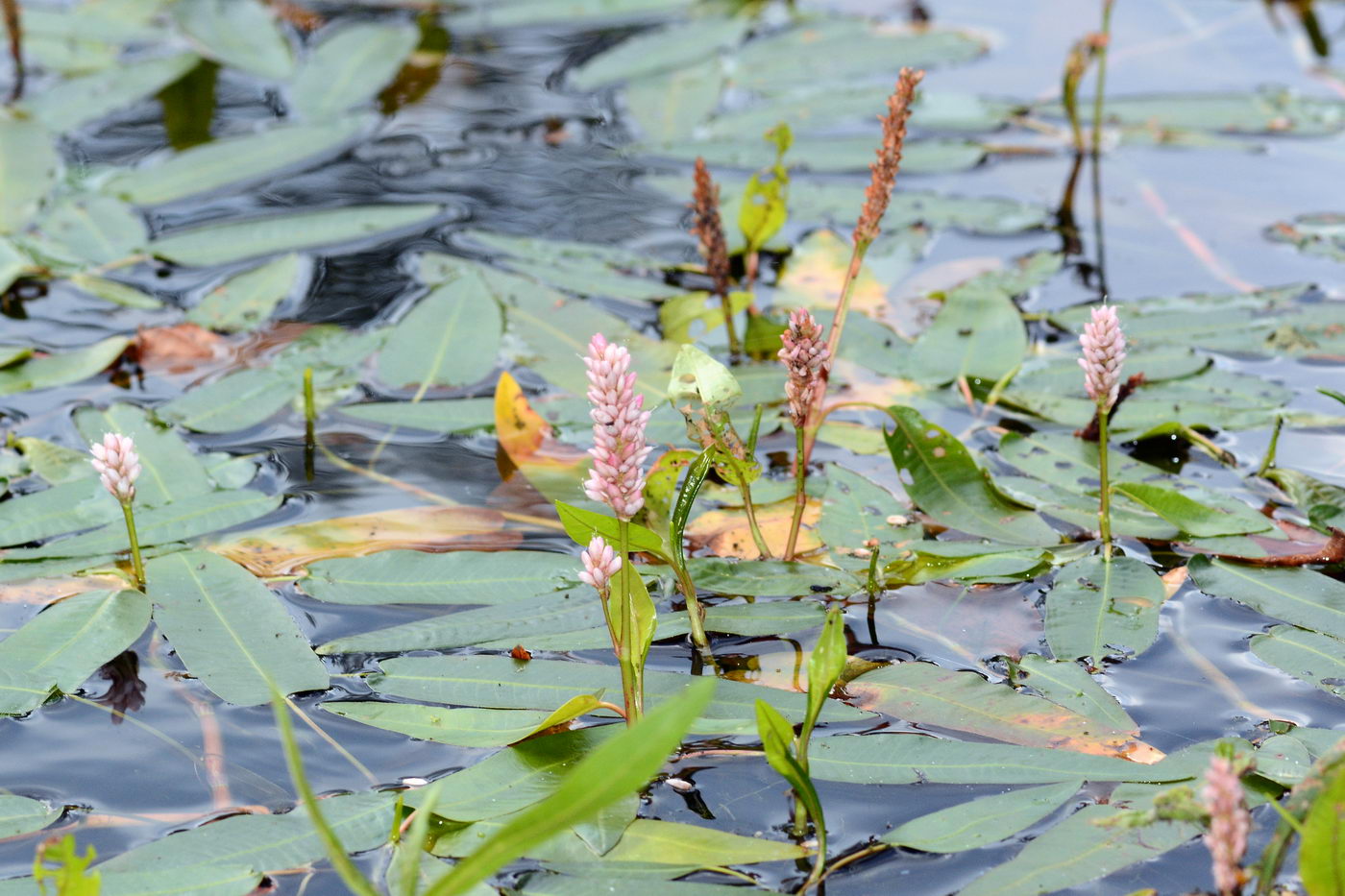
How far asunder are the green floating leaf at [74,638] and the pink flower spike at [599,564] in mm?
674

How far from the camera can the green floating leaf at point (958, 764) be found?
4.38 feet

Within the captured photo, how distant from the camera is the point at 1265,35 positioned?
12.1 feet

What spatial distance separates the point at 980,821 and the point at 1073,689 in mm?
255

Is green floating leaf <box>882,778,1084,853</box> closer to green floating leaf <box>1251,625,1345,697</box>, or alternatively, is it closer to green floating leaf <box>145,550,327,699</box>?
green floating leaf <box>1251,625,1345,697</box>

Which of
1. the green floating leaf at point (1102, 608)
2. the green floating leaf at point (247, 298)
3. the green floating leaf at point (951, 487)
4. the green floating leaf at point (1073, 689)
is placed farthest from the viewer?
the green floating leaf at point (247, 298)

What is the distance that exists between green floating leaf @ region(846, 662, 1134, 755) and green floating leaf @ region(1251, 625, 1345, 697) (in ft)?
0.83

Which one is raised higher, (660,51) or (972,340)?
(660,51)

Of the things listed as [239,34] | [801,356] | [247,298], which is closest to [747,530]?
[801,356]

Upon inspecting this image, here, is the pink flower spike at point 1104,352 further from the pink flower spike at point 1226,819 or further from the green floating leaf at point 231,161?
the green floating leaf at point 231,161

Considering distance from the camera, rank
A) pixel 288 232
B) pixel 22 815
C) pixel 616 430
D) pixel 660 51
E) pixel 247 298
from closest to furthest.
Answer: pixel 616 430 → pixel 22 815 → pixel 247 298 → pixel 288 232 → pixel 660 51

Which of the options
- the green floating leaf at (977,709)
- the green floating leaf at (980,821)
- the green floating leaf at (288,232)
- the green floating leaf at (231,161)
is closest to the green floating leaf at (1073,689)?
the green floating leaf at (977,709)

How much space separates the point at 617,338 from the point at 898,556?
0.78 metres

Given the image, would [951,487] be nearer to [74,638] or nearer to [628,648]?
[628,648]

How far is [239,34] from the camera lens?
3.63 meters
